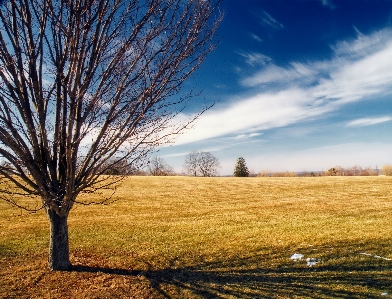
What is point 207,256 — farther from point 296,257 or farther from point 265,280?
point 296,257

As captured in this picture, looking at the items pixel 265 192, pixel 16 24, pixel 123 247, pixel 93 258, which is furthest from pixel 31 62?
pixel 265 192

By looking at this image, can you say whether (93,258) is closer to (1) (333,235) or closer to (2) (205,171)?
(1) (333,235)

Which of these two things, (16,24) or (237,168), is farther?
(237,168)

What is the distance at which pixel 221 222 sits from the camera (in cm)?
1573

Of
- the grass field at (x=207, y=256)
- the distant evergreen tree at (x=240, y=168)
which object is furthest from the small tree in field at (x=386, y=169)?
the grass field at (x=207, y=256)

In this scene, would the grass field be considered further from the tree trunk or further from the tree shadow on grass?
→ the tree trunk

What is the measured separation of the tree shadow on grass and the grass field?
2cm

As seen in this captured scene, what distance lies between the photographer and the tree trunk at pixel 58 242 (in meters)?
7.55

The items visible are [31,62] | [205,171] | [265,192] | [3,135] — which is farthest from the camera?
[205,171]

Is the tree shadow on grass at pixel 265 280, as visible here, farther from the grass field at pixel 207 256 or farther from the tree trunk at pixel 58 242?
the tree trunk at pixel 58 242

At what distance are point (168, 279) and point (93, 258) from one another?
3.07m

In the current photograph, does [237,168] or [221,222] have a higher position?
[237,168]

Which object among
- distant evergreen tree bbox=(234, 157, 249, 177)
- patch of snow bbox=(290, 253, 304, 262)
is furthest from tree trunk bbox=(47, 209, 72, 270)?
distant evergreen tree bbox=(234, 157, 249, 177)

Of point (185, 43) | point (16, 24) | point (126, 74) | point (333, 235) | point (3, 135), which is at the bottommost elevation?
point (333, 235)
